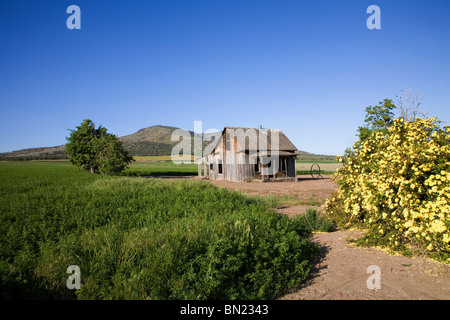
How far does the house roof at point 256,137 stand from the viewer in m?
28.6

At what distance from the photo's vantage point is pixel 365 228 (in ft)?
24.2

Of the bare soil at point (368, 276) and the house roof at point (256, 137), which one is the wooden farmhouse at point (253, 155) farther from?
the bare soil at point (368, 276)

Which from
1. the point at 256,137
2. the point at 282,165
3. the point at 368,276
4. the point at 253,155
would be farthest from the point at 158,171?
the point at 368,276

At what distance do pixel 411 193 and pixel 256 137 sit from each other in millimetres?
24076

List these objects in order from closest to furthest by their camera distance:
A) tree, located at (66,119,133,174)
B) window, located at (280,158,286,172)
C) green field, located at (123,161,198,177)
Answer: window, located at (280,158,286,172) < tree, located at (66,119,133,174) < green field, located at (123,161,198,177)

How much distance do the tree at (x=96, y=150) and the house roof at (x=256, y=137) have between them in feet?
45.4

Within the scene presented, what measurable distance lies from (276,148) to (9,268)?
2697 centimetres

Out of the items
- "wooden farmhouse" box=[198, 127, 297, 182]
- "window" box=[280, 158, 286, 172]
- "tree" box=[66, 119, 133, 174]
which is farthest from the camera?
"tree" box=[66, 119, 133, 174]

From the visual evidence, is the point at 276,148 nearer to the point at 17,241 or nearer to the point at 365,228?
the point at 365,228

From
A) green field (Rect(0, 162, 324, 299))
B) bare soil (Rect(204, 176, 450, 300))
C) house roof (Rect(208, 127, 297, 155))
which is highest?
house roof (Rect(208, 127, 297, 155))

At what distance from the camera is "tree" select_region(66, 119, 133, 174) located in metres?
34.0

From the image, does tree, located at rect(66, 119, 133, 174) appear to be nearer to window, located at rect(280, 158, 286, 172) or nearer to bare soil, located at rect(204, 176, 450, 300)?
window, located at rect(280, 158, 286, 172)

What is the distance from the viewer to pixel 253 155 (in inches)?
1105

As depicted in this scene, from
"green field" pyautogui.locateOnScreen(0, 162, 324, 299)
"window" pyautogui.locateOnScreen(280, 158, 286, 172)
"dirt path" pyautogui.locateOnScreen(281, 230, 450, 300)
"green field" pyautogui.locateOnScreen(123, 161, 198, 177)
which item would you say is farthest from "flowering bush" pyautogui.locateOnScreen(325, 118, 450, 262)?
"green field" pyautogui.locateOnScreen(123, 161, 198, 177)
